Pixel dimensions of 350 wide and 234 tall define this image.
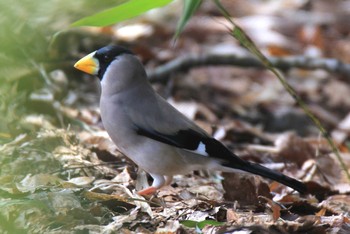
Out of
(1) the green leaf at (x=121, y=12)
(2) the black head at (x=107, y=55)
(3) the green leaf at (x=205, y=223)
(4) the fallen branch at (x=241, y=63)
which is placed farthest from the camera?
(4) the fallen branch at (x=241, y=63)

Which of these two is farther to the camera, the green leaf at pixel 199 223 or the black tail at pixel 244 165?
the black tail at pixel 244 165

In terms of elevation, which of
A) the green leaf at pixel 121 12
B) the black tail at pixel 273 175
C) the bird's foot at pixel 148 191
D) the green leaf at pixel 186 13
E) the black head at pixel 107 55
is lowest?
the bird's foot at pixel 148 191

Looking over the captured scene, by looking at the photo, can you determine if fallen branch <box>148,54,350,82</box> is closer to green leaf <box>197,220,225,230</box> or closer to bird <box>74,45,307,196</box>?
bird <box>74,45,307,196</box>

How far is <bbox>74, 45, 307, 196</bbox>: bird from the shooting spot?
3.66 m

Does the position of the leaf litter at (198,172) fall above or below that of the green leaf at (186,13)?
below

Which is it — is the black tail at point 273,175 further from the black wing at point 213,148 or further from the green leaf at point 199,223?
the green leaf at point 199,223

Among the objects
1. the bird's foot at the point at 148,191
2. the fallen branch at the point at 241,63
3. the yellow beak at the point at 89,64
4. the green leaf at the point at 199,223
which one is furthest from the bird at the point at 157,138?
the fallen branch at the point at 241,63

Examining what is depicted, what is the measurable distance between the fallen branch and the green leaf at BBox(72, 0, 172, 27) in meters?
3.12

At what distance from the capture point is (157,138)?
3.66m

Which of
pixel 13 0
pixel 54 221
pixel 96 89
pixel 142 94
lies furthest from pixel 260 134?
pixel 13 0

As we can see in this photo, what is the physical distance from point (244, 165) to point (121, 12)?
1.00 m

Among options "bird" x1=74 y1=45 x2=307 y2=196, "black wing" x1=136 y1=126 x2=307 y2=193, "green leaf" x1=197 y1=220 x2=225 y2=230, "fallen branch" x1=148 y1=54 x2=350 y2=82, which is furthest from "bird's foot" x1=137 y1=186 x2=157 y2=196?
"fallen branch" x1=148 y1=54 x2=350 y2=82

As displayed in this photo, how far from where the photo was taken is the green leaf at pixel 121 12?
3.27m

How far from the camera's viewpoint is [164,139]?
12.0ft
